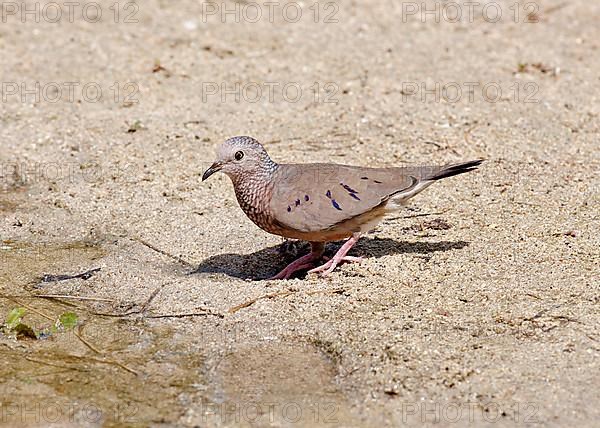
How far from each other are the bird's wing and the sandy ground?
324mm

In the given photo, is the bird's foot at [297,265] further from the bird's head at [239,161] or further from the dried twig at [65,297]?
the dried twig at [65,297]

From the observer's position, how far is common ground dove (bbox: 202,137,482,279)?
518cm

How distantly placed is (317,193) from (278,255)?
0.67 metres

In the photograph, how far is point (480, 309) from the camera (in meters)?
4.68

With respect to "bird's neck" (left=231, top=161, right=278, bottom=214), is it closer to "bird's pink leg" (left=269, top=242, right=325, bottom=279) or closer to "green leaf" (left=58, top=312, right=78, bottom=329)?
"bird's pink leg" (left=269, top=242, right=325, bottom=279)

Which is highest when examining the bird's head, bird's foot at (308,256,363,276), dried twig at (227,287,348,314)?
the bird's head

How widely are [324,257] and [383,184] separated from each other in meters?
0.65

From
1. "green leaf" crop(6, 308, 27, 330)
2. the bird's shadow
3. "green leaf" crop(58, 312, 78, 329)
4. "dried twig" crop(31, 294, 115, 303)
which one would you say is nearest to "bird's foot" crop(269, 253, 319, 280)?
the bird's shadow

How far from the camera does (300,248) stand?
588 cm

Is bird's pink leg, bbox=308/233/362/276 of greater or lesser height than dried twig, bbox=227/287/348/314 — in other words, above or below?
above

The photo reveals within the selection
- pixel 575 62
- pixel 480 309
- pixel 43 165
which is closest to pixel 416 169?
pixel 480 309

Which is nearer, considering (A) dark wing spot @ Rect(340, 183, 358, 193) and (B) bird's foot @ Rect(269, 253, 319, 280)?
(A) dark wing spot @ Rect(340, 183, 358, 193)

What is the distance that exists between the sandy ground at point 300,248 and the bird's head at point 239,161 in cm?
52

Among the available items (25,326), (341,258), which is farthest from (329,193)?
(25,326)
